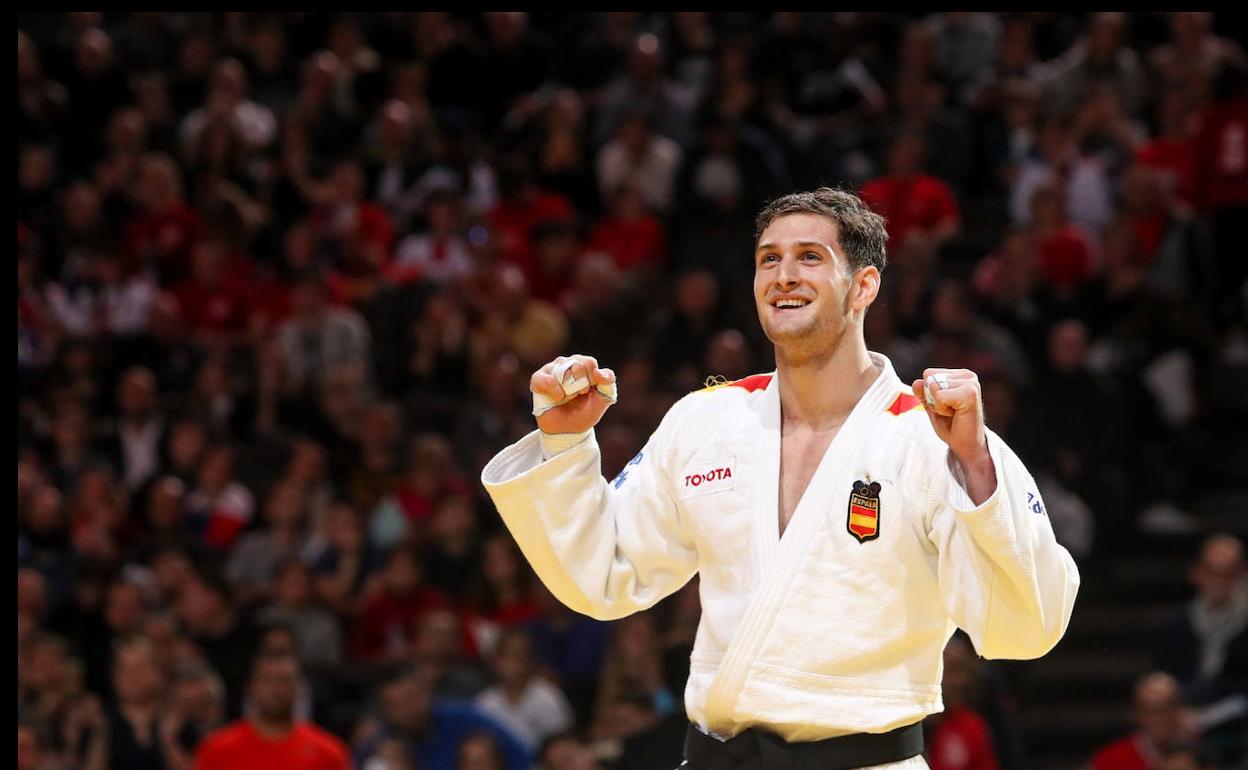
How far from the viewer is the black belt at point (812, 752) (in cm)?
400

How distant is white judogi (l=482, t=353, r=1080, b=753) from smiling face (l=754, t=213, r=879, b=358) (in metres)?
0.19

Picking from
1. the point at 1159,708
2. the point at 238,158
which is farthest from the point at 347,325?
the point at 1159,708

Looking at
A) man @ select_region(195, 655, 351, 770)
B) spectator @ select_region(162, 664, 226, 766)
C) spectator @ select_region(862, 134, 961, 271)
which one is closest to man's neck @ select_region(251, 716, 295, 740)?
man @ select_region(195, 655, 351, 770)

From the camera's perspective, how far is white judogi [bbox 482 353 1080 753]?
393 centimetres

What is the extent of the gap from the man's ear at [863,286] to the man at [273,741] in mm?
5154

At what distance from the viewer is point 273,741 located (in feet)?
28.6

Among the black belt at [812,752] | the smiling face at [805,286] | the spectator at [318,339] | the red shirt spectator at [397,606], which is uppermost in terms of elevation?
the spectator at [318,339]

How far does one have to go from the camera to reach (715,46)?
45.4ft

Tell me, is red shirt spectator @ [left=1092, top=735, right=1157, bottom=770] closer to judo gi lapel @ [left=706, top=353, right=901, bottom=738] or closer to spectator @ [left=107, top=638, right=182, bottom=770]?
spectator @ [left=107, top=638, right=182, bottom=770]

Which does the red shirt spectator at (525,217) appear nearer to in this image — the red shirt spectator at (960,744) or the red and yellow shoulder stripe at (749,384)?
the red shirt spectator at (960,744)

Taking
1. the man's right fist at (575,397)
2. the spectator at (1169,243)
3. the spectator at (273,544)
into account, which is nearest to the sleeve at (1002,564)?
the man's right fist at (575,397)

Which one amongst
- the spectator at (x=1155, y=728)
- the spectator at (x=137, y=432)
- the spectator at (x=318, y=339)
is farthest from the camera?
the spectator at (x=318, y=339)

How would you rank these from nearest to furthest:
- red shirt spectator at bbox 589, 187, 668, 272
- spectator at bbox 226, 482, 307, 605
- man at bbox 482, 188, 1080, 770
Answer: man at bbox 482, 188, 1080, 770
spectator at bbox 226, 482, 307, 605
red shirt spectator at bbox 589, 187, 668, 272

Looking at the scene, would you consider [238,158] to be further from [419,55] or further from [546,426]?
[546,426]
